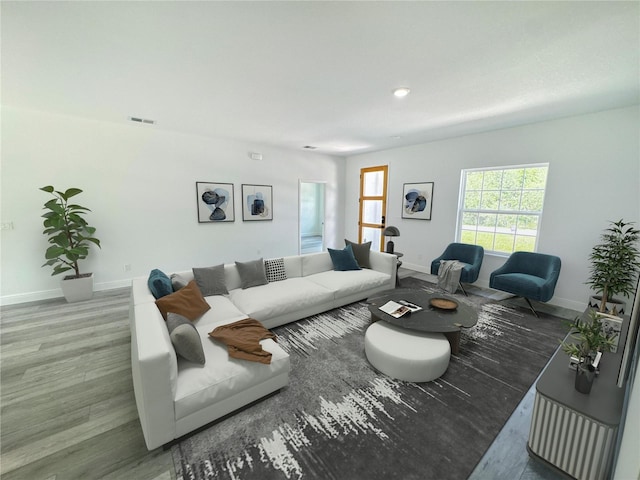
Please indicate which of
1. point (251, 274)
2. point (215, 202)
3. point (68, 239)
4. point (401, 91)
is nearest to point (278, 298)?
point (251, 274)

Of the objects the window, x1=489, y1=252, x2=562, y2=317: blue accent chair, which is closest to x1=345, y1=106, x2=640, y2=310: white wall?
the window

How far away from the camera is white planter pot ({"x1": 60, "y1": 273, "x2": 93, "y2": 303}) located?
12.4ft

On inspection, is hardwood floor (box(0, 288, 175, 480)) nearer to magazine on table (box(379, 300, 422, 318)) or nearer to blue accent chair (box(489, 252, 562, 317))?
magazine on table (box(379, 300, 422, 318))

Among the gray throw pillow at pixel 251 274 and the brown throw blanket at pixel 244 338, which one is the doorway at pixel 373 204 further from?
the brown throw blanket at pixel 244 338

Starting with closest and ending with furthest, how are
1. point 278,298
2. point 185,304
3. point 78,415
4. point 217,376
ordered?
point 217,376 → point 78,415 → point 185,304 → point 278,298

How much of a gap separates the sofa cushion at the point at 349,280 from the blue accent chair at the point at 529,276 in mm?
1699

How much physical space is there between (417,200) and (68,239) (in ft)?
20.3

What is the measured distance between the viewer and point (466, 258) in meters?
4.58

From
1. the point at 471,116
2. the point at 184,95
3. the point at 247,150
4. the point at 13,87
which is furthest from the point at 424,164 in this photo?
the point at 13,87

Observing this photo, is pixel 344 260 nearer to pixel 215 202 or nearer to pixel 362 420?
pixel 362 420

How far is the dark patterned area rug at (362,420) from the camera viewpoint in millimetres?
1521

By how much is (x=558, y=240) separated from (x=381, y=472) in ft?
13.9

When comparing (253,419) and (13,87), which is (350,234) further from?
(13,87)

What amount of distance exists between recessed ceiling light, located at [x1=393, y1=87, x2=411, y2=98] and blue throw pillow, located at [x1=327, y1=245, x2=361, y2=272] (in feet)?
7.64
